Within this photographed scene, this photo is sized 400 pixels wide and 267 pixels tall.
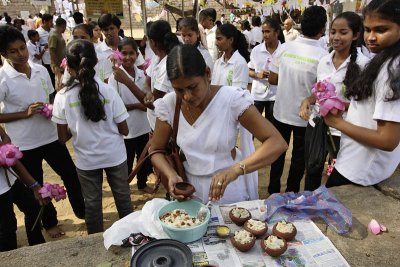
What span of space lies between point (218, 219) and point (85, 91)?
1.38 meters

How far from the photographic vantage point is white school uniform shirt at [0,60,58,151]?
259 centimetres

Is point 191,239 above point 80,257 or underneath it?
above

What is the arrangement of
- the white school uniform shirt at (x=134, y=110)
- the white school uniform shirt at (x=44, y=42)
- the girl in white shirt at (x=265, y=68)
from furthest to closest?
the white school uniform shirt at (x=44, y=42), the girl in white shirt at (x=265, y=68), the white school uniform shirt at (x=134, y=110)

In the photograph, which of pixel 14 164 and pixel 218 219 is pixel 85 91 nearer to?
pixel 14 164

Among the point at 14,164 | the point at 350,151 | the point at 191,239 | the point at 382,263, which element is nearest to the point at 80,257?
the point at 191,239

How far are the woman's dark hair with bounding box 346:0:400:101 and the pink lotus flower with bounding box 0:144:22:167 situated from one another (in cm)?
222

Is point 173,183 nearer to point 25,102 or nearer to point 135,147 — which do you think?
point 25,102

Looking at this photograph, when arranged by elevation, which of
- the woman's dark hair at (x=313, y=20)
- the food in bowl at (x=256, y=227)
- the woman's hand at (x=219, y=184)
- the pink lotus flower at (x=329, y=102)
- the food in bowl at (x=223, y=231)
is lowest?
the food in bowl at (x=223, y=231)

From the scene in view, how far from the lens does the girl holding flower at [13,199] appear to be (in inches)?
84.9

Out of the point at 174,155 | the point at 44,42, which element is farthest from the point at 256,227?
the point at 44,42

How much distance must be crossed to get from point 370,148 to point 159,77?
6.53ft

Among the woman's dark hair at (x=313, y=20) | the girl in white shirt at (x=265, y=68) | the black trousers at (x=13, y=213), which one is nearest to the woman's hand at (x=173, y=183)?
the black trousers at (x=13, y=213)

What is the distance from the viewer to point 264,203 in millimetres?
1701

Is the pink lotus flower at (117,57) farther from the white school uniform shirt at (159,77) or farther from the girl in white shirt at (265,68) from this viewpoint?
the girl in white shirt at (265,68)
